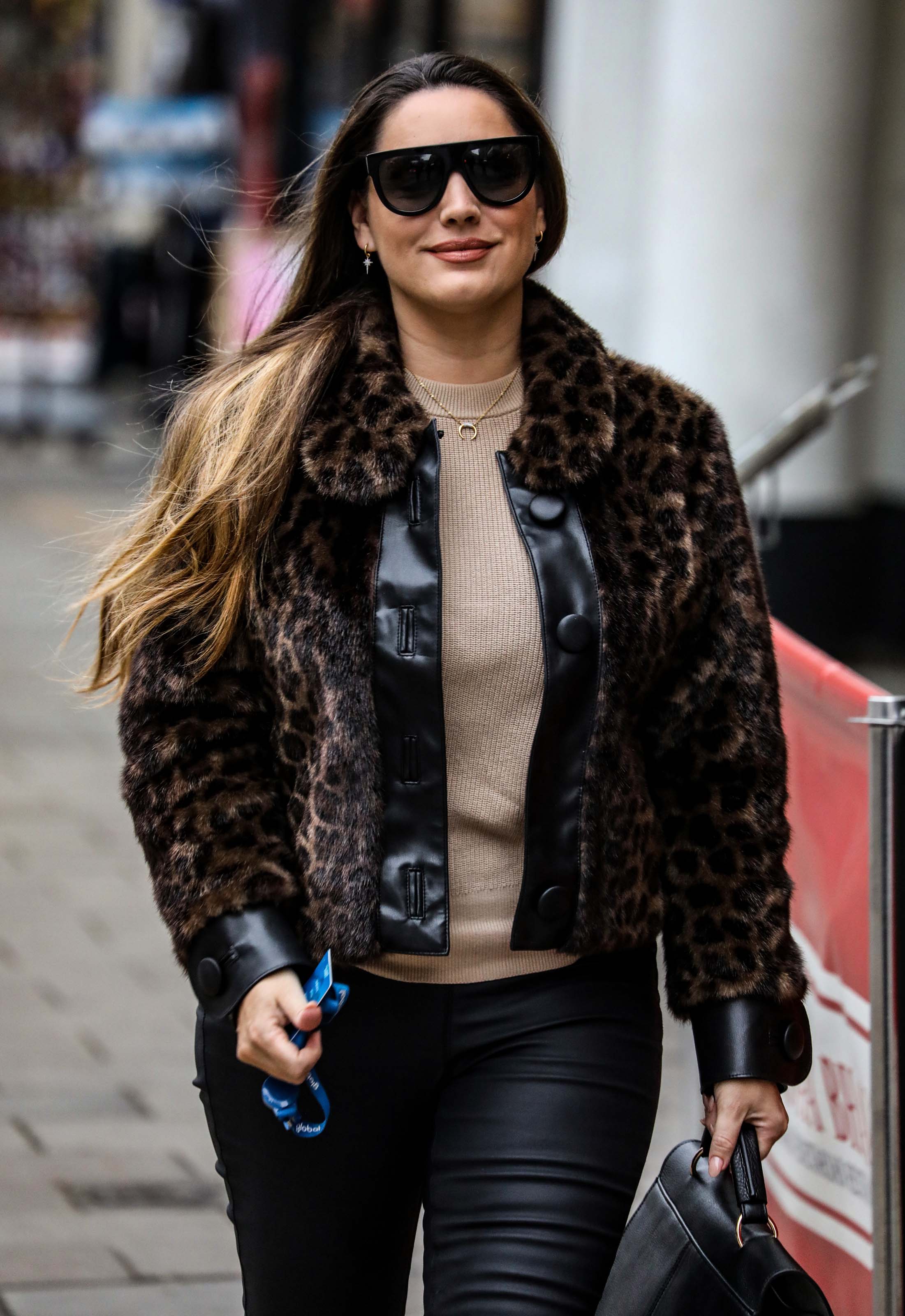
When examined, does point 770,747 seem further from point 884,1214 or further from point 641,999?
point 884,1214

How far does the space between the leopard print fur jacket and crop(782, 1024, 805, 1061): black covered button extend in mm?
35

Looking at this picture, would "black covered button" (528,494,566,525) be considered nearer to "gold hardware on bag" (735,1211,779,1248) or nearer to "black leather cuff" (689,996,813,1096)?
"black leather cuff" (689,996,813,1096)

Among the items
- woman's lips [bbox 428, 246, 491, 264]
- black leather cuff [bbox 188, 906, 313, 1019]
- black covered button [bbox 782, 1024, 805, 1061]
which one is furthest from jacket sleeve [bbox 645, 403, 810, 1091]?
black leather cuff [bbox 188, 906, 313, 1019]

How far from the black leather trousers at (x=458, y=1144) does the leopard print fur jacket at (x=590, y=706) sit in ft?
0.30

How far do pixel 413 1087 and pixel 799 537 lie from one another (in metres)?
6.43

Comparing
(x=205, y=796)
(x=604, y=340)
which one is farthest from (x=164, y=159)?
(x=205, y=796)

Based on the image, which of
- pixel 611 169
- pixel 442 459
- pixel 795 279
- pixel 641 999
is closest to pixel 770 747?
pixel 641 999

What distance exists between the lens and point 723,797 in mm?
2293

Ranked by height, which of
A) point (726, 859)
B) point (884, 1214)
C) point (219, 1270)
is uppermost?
point (726, 859)

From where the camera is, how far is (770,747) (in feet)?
7.52

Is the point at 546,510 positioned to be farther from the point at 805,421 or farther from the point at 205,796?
the point at 805,421

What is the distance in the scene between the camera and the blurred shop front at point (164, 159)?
15664mm

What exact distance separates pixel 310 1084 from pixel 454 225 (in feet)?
3.31

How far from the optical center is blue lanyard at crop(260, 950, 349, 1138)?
211 centimetres
